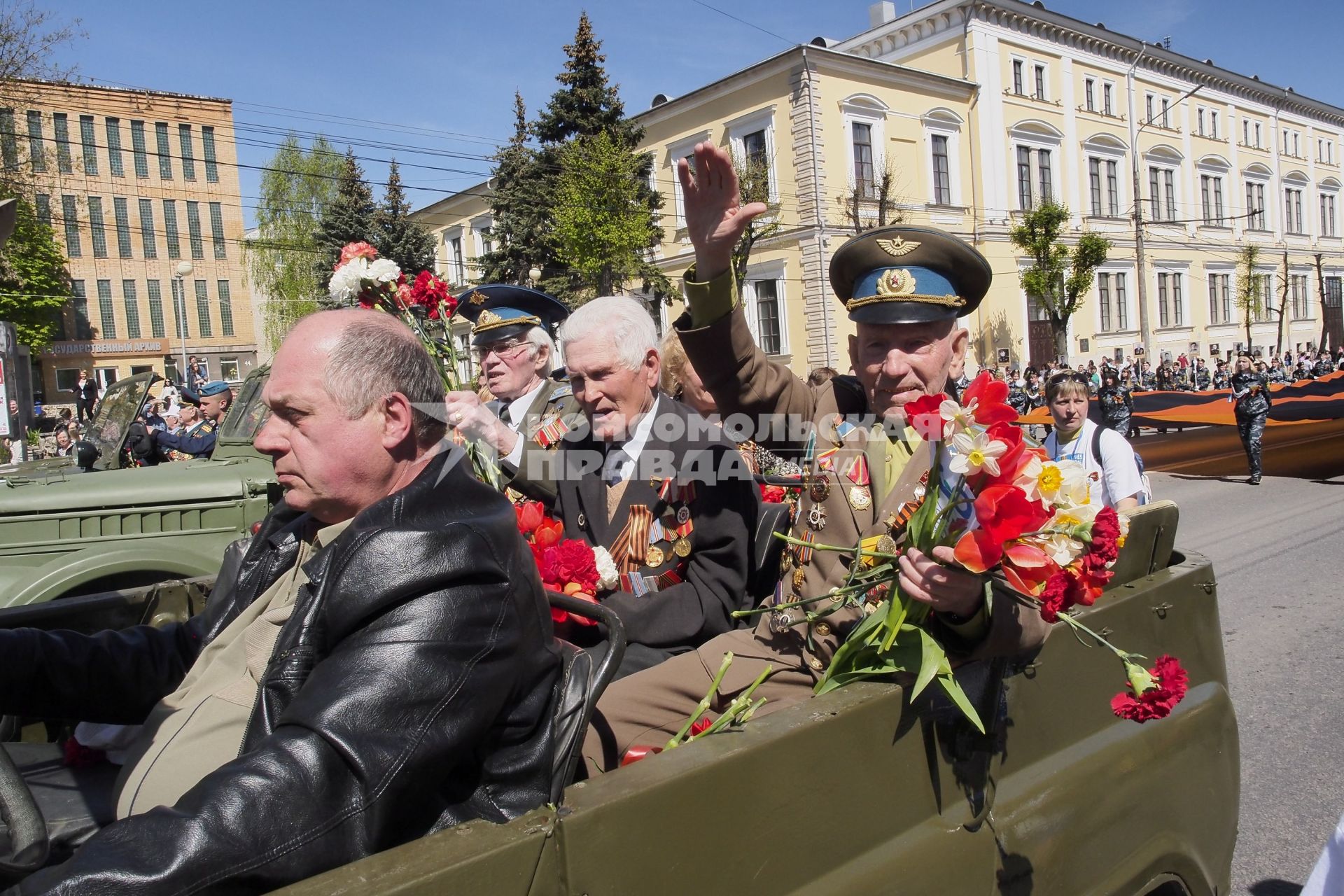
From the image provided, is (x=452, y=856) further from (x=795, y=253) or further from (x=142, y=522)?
(x=795, y=253)

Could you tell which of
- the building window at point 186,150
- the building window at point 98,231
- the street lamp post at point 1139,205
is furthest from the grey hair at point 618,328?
the building window at point 98,231

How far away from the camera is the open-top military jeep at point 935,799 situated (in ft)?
4.34

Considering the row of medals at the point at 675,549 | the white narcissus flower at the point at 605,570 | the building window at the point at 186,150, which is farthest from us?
the building window at the point at 186,150

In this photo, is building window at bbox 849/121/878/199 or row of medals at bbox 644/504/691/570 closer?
row of medals at bbox 644/504/691/570

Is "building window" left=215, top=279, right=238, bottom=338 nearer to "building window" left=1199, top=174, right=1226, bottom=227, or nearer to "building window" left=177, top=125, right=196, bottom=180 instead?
"building window" left=177, top=125, right=196, bottom=180

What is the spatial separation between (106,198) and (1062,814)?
59.0m

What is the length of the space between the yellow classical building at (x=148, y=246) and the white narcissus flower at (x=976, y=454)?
168ft

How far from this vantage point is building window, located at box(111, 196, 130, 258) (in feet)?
167

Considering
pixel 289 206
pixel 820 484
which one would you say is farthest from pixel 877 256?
pixel 289 206

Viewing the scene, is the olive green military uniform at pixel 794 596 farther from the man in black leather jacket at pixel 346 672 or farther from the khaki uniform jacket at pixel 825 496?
the man in black leather jacket at pixel 346 672

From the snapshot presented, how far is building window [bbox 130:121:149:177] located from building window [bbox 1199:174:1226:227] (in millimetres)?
53734

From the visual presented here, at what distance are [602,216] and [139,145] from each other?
3675 centimetres

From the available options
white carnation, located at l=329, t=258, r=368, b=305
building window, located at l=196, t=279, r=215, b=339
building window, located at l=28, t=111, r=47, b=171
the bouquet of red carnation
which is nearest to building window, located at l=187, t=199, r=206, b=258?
building window, located at l=196, t=279, r=215, b=339

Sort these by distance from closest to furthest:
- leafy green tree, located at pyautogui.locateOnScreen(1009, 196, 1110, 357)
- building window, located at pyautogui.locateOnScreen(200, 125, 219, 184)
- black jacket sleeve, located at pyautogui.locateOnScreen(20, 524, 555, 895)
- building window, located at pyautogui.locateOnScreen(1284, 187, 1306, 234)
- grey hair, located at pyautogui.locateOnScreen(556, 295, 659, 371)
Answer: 1. black jacket sleeve, located at pyautogui.locateOnScreen(20, 524, 555, 895)
2. grey hair, located at pyautogui.locateOnScreen(556, 295, 659, 371)
3. leafy green tree, located at pyautogui.locateOnScreen(1009, 196, 1110, 357)
4. building window, located at pyautogui.locateOnScreen(200, 125, 219, 184)
5. building window, located at pyautogui.locateOnScreen(1284, 187, 1306, 234)
